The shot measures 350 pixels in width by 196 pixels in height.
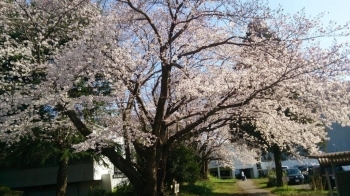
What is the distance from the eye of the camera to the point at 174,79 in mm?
11812

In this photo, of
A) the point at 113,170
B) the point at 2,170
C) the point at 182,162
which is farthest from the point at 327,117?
the point at 2,170

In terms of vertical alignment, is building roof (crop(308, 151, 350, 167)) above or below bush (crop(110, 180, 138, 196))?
above

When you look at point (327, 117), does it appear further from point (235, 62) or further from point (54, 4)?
point (54, 4)

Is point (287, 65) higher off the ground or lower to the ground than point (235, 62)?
lower

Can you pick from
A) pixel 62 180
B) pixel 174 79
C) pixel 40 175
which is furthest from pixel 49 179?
pixel 174 79

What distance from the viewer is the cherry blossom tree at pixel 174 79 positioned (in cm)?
904

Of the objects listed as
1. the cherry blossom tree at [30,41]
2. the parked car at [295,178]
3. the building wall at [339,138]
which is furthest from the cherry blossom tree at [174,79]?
the building wall at [339,138]

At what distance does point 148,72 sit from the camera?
11.3 meters

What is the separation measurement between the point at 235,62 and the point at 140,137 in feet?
12.4

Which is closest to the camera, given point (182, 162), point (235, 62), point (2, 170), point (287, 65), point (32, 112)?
point (287, 65)

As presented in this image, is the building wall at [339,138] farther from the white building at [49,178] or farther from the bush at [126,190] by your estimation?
the bush at [126,190]

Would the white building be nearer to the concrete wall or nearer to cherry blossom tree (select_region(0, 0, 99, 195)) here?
the concrete wall

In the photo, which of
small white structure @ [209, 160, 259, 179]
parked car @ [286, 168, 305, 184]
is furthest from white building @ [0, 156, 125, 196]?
small white structure @ [209, 160, 259, 179]

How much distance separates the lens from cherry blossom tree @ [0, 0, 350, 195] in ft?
29.7
